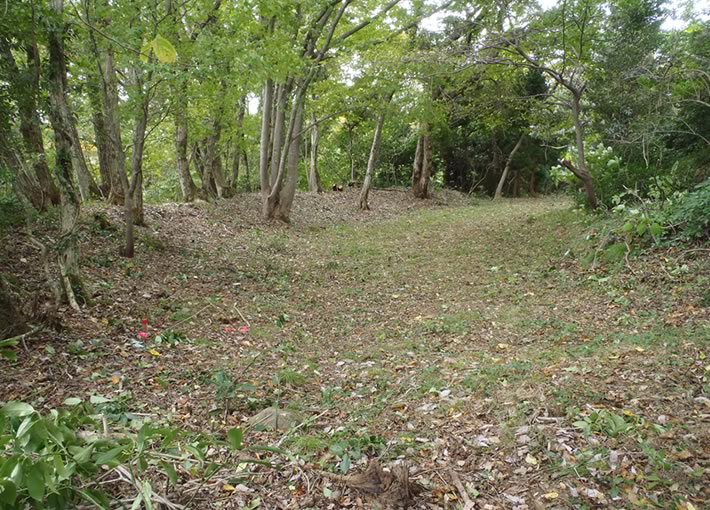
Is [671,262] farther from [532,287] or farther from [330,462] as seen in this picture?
[330,462]

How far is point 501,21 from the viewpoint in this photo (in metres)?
8.78

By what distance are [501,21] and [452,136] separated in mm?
11291

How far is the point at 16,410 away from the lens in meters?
1.63

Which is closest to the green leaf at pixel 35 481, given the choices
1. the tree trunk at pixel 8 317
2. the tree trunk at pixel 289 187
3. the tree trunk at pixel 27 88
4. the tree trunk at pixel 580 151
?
the tree trunk at pixel 8 317

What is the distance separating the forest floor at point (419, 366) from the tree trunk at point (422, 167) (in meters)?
9.69

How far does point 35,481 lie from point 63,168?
4228mm

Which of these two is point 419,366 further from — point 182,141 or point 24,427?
point 182,141

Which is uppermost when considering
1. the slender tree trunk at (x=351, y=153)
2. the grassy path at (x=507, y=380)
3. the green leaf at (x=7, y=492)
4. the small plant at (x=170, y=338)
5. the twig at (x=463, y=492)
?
the slender tree trunk at (x=351, y=153)

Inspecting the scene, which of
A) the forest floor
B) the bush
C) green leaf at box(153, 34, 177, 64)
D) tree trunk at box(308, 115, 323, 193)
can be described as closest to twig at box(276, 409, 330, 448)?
the forest floor

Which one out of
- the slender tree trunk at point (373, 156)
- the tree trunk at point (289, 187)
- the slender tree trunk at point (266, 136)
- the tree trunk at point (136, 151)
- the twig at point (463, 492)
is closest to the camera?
the twig at point (463, 492)

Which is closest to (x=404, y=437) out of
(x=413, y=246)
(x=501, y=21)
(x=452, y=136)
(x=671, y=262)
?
(x=671, y=262)

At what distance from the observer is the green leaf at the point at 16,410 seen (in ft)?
5.31

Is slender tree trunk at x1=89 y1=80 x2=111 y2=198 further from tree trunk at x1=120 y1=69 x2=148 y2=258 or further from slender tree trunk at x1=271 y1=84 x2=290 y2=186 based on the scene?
slender tree trunk at x1=271 y1=84 x2=290 y2=186

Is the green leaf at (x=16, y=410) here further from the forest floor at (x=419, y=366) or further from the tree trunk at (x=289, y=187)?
the tree trunk at (x=289, y=187)
